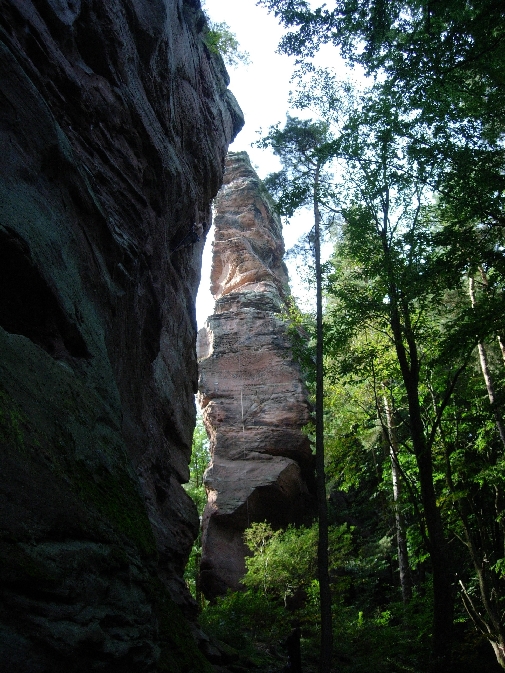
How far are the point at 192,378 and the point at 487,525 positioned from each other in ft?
29.1

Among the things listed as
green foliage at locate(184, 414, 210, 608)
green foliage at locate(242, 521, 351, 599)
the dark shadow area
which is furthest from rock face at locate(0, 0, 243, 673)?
green foliage at locate(184, 414, 210, 608)

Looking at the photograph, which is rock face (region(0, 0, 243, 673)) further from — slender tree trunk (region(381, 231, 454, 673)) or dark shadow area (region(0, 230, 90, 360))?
slender tree trunk (region(381, 231, 454, 673))

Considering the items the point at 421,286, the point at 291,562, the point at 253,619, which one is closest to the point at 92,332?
the point at 421,286

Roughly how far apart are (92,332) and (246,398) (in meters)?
20.9

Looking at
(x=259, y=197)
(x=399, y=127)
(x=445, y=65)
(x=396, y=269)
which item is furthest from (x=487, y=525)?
(x=259, y=197)

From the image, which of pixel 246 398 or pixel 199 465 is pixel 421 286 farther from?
pixel 199 465

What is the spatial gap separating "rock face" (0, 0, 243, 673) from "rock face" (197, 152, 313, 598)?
25.6 feet

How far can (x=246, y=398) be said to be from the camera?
26.4 meters

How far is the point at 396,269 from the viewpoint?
1159 cm

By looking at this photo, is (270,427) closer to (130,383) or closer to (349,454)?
→ (349,454)

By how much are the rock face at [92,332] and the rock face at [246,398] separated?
780 cm

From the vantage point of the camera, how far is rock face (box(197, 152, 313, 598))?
21.9 metres

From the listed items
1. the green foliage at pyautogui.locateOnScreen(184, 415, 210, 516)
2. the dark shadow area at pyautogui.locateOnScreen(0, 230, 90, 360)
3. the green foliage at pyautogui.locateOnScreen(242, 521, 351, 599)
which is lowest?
the green foliage at pyautogui.locateOnScreen(242, 521, 351, 599)

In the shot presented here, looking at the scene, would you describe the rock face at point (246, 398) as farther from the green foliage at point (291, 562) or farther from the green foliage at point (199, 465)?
the green foliage at point (199, 465)
